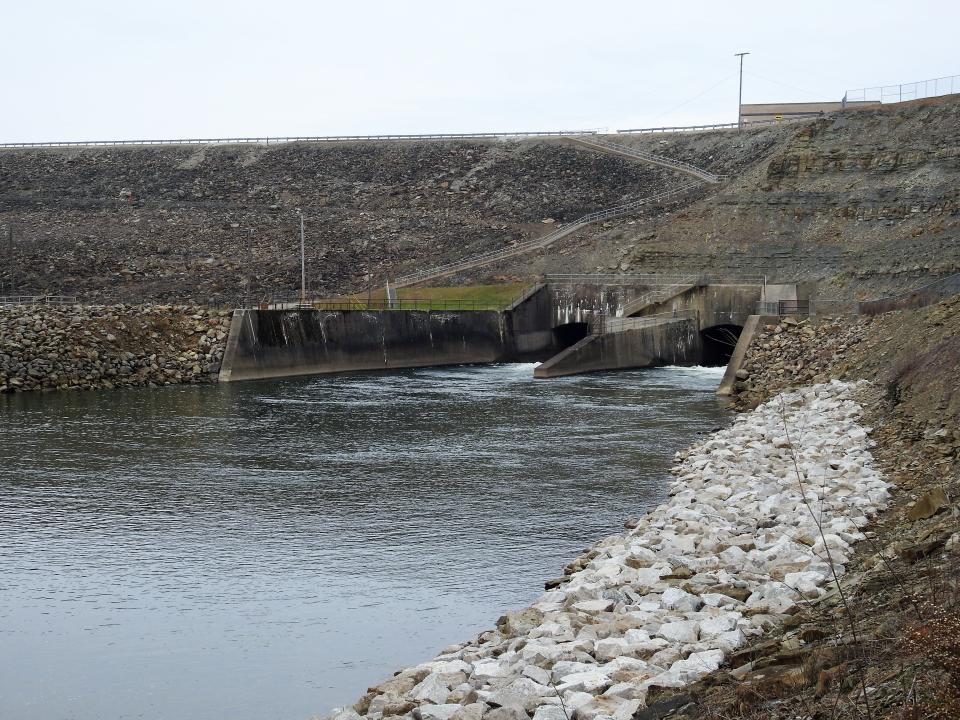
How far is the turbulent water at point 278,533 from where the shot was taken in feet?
44.1

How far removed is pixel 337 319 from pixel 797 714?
4512 cm

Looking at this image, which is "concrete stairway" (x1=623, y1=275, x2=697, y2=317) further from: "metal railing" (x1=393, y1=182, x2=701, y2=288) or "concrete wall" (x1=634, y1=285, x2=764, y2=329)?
"metal railing" (x1=393, y1=182, x2=701, y2=288)

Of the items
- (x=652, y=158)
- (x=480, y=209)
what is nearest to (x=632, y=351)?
(x=480, y=209)

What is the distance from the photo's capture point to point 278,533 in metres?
20.4

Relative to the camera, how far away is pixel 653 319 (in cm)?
5422

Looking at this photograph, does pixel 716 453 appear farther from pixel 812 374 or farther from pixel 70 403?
pixel 70 403

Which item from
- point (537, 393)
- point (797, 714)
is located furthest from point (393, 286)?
point (797, 714)

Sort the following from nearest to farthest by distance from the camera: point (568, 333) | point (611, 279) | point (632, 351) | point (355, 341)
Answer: point (355, 341)
point (632, 351)
point (611, 279)
point (568, 333)

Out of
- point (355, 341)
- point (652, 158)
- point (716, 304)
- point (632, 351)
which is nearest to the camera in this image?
point (355, 341)

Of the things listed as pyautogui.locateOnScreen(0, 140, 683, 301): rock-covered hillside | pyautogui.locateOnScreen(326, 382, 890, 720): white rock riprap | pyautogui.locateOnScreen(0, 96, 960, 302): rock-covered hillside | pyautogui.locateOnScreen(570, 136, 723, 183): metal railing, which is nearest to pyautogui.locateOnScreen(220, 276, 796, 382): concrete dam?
pyautogui.locateOnScreen(0, 96, 960, 302): rock-covered hillside

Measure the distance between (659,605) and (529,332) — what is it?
46815mm

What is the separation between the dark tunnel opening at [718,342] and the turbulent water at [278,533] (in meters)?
17.0

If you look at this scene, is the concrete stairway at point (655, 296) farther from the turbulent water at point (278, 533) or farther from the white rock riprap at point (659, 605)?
the white rock riprap at point (659, 605)

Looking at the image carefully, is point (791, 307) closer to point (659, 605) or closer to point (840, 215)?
point (840, 215)
